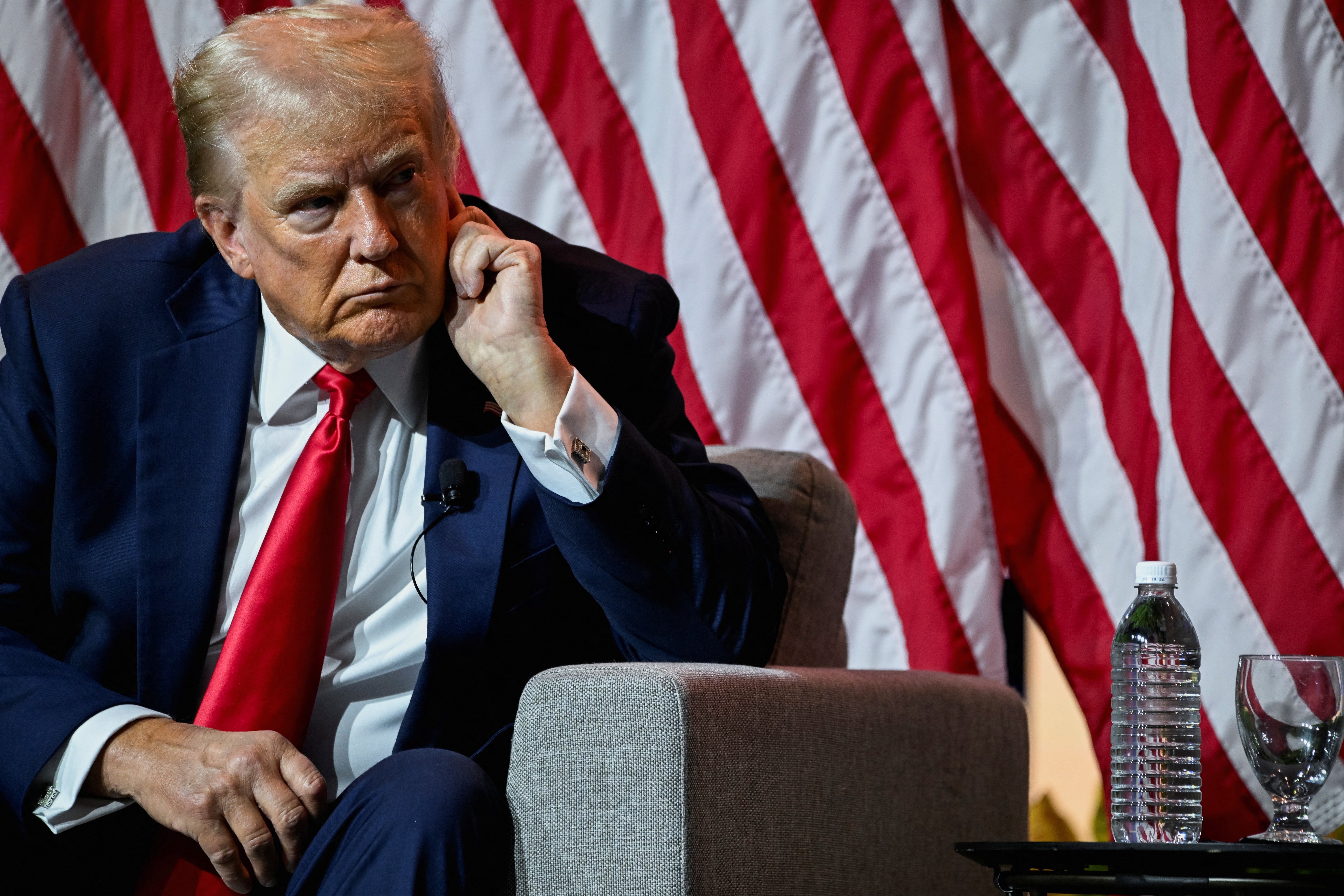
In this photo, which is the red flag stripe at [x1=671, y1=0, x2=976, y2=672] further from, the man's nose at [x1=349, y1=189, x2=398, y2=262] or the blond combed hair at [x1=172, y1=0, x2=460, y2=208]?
the man's nose at [x1=349, y1=189, x2=398, y2=262]

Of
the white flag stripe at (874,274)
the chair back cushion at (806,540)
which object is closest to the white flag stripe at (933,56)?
the white flag stripe at (874,274)

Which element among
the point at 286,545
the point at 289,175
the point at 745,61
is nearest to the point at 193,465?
the point at 286,545

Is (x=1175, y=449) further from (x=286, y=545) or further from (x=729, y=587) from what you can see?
(x=286, y=545)

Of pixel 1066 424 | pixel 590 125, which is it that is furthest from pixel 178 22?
pixel 1066 424

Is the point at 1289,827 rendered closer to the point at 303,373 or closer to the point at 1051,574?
the point at 1051,574

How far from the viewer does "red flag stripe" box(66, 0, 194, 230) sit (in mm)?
2531

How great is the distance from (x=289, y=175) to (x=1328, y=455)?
1675mm

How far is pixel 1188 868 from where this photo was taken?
1164mm

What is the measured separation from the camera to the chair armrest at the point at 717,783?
1.16 metres

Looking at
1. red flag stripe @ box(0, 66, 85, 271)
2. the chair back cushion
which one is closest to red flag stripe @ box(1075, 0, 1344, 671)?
the chair back cushion

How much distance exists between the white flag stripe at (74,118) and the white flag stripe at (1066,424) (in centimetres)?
161

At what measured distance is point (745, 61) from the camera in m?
2.41

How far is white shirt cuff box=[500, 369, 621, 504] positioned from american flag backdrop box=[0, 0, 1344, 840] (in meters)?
1.02

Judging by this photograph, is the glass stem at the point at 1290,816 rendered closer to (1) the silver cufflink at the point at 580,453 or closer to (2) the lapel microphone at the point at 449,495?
(1) the silver cufflink at the point at 580,453
